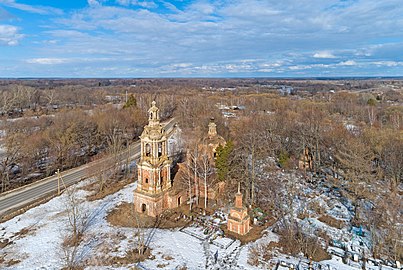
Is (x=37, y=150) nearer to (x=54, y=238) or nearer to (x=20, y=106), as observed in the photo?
(x=54, y=238)

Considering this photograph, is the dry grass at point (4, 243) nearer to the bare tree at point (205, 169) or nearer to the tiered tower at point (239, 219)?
the bare tree at point (205, 169)

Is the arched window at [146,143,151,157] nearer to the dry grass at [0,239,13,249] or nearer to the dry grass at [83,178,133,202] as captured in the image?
the dry grass at [83,178,133,202]

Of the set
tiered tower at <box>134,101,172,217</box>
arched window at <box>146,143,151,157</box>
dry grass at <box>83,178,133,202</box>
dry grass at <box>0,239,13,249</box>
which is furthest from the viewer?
dry grass at <box>83,178,133,202</box>

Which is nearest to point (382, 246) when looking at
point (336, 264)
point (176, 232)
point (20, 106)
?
point (336, 264)

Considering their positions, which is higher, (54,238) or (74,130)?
(74,130)

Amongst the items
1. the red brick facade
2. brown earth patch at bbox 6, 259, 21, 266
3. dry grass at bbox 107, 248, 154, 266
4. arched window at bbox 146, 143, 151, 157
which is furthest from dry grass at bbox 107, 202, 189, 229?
brown earth patch at bbox 6, 259, 21, 266

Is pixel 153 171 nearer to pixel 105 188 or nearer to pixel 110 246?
A: pixel 110 246
